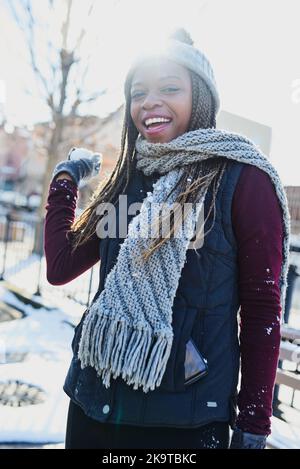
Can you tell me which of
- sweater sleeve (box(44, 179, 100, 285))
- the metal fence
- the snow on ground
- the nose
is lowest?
the snow on ground

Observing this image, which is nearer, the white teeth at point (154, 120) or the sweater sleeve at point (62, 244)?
the white teeth at point (154, 120)

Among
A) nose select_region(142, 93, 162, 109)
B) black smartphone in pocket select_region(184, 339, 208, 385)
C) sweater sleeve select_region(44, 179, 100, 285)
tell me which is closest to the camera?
black smartphone in pocket select_region(184, 339, 208, 385)

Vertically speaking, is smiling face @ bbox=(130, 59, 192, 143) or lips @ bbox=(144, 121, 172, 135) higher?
smiling face @ bbox=(130, 59, 192, 143)

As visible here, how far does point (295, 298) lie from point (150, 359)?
802cm

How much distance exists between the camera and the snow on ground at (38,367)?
9.71ft

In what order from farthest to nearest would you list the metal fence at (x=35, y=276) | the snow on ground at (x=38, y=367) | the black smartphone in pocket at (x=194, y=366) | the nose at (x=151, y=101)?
the metal fence at (x=35, y=276)
the snow on ground at (x=38, y=367)
the nose at (x=151, y=101)
the black smartphone in pocket at (x=194, y=366)

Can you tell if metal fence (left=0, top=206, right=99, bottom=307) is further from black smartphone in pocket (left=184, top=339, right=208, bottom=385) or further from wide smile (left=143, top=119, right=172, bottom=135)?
black smartphone in pocket (left=184, top=339, right=208, bottom=385)

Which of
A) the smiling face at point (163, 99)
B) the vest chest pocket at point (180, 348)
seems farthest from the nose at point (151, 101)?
the vest chest pocket at point (180, 348)

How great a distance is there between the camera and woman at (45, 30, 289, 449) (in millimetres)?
1315

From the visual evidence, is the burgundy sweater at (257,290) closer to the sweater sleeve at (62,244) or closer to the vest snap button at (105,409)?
the vest snap button at (105,409)

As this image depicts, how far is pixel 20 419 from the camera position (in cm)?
307

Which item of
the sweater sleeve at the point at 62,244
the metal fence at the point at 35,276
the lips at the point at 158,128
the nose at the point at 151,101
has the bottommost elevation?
the metal fence at the point at 35,276

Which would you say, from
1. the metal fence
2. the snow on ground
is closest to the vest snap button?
the snow on ground
